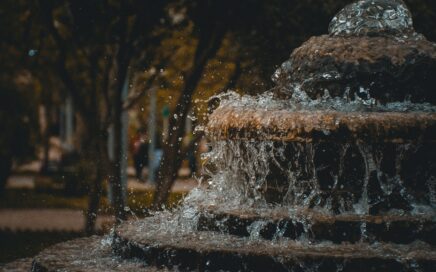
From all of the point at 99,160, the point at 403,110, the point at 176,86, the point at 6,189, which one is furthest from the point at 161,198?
the point at 6,189

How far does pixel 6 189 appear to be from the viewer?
27.6 meters

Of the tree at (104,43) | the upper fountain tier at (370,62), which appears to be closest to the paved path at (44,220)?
the tree at (104,43)

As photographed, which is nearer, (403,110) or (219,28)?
(403,110)

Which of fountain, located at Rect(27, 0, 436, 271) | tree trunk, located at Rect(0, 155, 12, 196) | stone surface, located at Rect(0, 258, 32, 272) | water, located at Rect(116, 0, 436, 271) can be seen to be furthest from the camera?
tree trunk, located at Rect(0, 155, 12, 196)

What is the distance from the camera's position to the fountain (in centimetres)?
646

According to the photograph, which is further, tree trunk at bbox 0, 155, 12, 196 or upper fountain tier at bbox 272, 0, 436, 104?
tree trunk at bbox 0, 155, 12, 196

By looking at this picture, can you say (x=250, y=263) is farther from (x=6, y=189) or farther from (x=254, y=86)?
(x=6, y=189)

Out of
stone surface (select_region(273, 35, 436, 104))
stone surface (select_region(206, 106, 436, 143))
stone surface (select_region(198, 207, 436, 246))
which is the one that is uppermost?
stone surface (select_region(273, 35, 436, 104))

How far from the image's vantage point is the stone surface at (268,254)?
6.03m

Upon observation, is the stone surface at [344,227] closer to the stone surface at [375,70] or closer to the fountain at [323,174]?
the fountain at [323,174]

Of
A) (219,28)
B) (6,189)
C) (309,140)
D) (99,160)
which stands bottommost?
(6,189)

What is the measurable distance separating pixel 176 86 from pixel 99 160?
13.3 feet

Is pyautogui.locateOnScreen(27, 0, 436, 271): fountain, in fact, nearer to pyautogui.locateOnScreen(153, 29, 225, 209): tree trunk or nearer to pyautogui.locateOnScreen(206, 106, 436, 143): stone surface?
pyautogui.locateOnScreen(206, 106, 436, 143): stone surface

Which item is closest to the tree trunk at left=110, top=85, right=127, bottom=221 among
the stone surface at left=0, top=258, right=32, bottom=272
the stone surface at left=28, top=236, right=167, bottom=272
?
the stone surface at left=0, top=258, right=32, bottom=272
